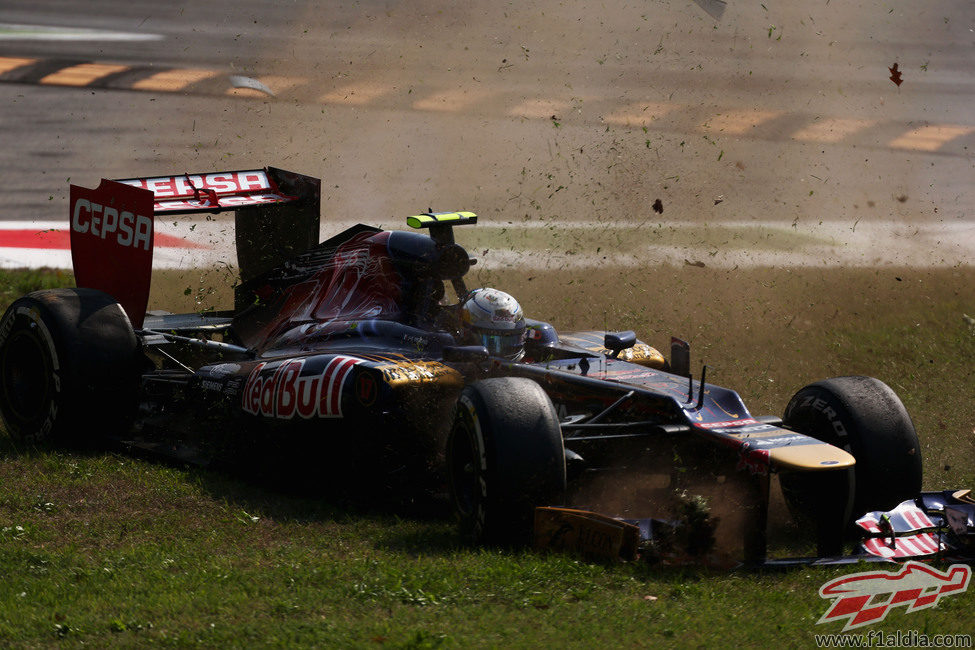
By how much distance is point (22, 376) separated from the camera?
30.4 feet

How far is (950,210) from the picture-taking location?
17.7 m

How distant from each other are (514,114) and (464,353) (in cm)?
1176

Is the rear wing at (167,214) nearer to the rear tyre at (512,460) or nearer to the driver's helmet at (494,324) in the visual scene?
the driver's helmet at (494,324)

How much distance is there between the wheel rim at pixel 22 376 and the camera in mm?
9125

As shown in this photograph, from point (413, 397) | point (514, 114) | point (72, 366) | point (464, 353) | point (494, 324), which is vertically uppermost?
point (514, 114)

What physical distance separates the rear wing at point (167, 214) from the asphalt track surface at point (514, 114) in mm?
4865

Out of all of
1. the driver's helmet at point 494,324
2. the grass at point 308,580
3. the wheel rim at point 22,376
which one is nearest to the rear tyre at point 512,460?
the grass at point 308,580

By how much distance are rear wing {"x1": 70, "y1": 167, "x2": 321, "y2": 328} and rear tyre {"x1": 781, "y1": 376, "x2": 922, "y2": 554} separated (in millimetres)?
4880

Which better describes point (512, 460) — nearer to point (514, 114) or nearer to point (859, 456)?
point (859, 456)

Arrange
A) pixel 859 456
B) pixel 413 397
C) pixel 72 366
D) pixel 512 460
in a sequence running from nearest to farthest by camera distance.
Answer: pixel 512 460, pixel 859 456, pixel 413 397, pixel 72 366

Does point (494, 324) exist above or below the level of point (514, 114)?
below

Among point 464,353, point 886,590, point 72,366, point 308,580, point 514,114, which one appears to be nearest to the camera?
point 308,580

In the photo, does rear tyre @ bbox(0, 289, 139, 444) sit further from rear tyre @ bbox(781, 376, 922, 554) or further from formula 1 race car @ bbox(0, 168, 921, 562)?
rear tyre @ bbox(781, 376, 922, 554)

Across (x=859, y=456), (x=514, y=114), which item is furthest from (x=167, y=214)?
(x=514, y=114)
